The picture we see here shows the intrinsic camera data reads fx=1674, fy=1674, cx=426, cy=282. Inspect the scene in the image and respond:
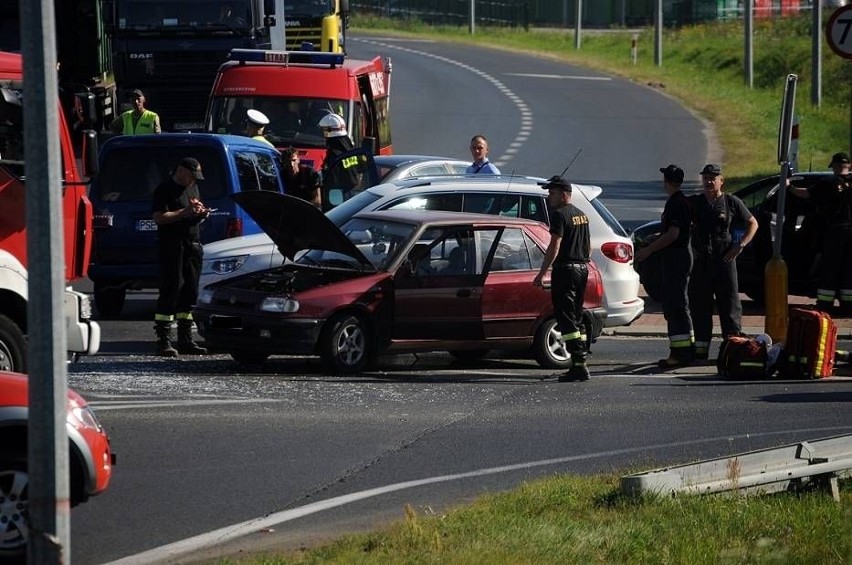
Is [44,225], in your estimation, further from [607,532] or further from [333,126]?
[333,126]

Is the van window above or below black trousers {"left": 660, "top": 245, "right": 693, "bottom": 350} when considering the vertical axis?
above

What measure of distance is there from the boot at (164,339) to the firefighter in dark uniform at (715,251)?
4.70 meters

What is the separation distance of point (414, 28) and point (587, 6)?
441 inches

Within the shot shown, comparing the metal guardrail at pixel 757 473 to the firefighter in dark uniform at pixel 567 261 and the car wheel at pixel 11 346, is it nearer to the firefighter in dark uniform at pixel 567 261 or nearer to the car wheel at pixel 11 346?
the firefighter in dark uniform at pixel 567 261

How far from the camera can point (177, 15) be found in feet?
90.5

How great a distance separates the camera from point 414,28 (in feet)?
267

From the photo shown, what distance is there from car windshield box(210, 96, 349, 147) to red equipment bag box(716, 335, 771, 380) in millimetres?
9390

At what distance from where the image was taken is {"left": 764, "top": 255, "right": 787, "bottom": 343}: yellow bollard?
1490cm

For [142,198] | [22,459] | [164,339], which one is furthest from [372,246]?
[22,459]

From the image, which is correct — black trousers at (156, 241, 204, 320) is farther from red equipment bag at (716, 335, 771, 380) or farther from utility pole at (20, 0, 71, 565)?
utility pole at (20, 0, 71, 565)

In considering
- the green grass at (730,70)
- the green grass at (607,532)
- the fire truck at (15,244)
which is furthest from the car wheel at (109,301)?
the green grass at (730,70)

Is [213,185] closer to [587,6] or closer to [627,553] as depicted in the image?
[627,553]

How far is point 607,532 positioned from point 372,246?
6812 mm

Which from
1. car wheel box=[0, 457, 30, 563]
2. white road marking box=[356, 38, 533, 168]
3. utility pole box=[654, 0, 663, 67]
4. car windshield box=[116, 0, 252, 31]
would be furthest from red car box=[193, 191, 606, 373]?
utility pole box=[654, 0, 663, 67]
